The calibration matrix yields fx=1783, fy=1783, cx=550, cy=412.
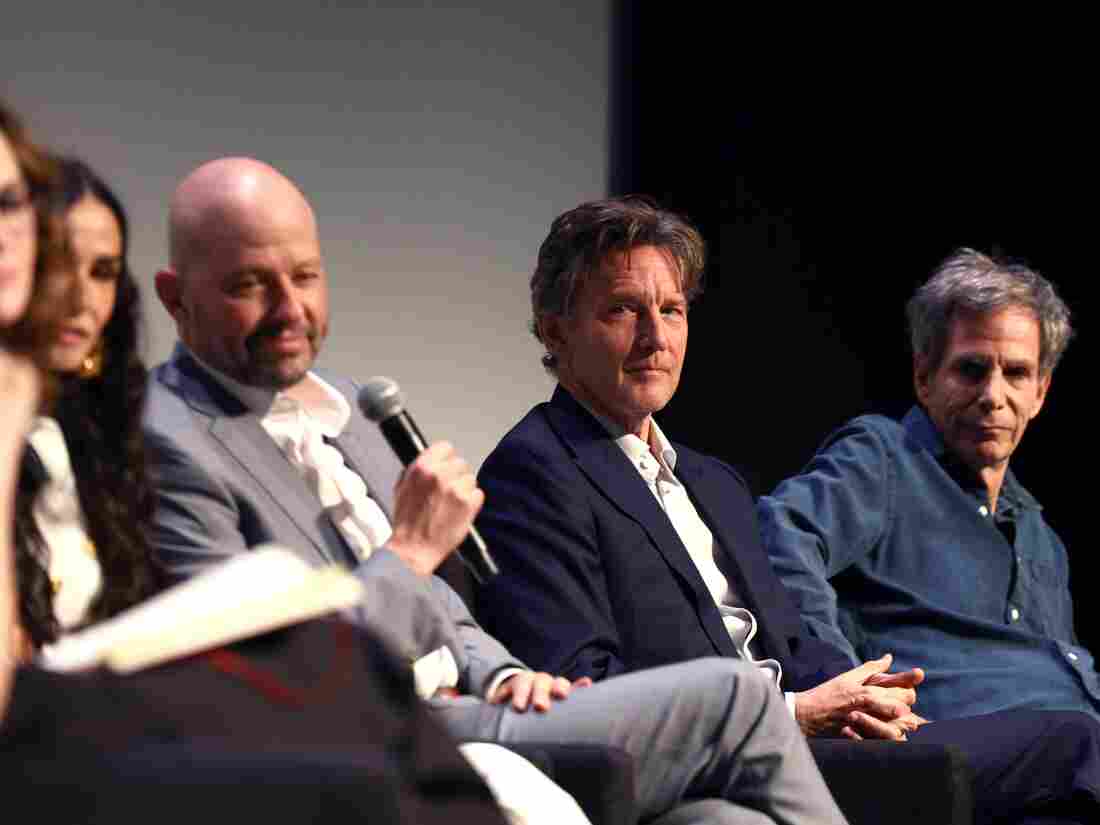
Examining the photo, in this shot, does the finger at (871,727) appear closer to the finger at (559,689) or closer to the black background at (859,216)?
the finger at (559,689)

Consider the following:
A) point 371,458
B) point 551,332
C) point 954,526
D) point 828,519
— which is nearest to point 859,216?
point 954,526

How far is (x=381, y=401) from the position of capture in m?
2.29

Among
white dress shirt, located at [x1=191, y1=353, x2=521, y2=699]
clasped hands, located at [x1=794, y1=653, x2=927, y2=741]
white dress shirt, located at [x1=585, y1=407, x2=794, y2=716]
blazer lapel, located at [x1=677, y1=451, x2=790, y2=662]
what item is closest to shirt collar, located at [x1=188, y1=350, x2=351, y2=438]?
white dress shirt, located at [x1=191, y1=353, x2=521, y2=699]

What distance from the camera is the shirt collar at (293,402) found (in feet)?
7.94

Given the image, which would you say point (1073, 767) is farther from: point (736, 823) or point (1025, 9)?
point (1025, 9)

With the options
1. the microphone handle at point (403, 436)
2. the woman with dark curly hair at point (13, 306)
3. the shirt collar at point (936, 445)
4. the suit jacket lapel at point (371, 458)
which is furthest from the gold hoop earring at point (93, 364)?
the shirt collar at point (936, 445)

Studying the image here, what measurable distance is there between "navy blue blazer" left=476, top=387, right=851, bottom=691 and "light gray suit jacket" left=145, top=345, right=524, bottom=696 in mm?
220

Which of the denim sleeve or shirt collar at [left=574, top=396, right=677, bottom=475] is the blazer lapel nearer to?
shirt collar at [left=574, top=396, right=677, bottom=475]

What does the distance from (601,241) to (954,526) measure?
1.00 metres

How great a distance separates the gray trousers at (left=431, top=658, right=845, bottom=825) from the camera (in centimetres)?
228

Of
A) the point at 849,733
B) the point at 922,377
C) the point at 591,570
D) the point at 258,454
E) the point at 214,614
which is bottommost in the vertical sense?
the point at 849,733

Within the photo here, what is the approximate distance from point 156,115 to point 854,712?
5.81 feet

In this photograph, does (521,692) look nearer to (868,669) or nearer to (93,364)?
(93,364)

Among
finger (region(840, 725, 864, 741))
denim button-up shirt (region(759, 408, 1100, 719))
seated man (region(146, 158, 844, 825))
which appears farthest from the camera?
denim button-up shirt (region(759, 408, 1100, 719))
